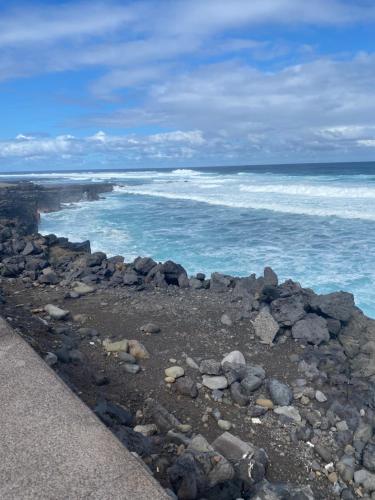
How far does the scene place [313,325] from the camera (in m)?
5.88

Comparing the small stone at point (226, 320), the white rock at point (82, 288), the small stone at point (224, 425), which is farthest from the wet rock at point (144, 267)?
the small stone at point (224, 425)

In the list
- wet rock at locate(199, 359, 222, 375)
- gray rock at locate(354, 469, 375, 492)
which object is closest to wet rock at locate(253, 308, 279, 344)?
wet rock at locate(199, 359, 222, 375)

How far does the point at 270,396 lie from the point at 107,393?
1569 mm

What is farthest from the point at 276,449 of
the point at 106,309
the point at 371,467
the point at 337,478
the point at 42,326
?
the point at 106,309

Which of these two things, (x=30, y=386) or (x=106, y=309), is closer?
(x=30, y=386)

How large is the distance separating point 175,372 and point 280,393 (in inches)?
41.5

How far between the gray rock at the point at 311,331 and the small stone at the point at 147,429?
8.91 feet

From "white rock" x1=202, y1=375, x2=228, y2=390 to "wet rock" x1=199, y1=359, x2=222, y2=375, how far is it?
0.26 feet

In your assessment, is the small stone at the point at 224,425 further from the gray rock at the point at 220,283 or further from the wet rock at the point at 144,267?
the wet rock at the point at 144,267

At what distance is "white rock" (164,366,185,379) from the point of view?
4.69m

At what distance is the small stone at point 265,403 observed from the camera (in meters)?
4.37

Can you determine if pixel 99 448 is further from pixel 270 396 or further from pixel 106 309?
pixel 106 309

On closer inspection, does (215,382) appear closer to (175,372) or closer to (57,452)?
(175,372)

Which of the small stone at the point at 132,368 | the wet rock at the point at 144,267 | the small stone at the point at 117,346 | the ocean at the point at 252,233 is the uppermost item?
the wet rock at the point at 144,267
